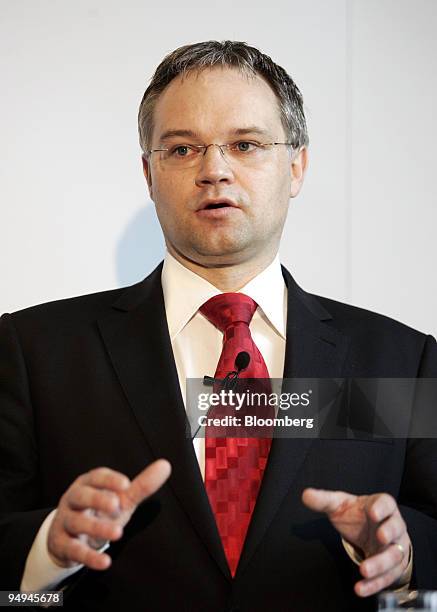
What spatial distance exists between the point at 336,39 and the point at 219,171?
0.86m

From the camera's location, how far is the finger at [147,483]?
1416mm

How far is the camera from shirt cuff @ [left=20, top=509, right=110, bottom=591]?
63.9 inches

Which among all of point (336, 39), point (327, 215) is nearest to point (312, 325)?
point (327, 215)

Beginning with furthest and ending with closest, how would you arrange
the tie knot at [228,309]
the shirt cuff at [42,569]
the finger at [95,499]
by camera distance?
the tie knot at [228,309] → the shirt cuff at [42,569] → the finger at [95,499]

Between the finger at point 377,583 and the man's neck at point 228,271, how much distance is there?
2.58 feet

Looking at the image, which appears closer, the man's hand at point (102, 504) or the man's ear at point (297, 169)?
the man's hand at point (102, 504)

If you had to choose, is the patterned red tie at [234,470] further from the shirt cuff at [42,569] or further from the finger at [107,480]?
the finger at [107,480]

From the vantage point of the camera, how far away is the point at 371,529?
1.54m

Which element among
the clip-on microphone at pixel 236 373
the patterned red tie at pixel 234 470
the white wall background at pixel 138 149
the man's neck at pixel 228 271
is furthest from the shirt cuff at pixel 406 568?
the white wall background at pixel 138 149

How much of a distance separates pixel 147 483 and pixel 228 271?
784 mm

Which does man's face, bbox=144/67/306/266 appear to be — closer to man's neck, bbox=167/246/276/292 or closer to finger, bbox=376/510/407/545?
man's neck, bbox=167/246/276/292

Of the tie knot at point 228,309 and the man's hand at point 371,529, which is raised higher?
the tie knot at point 228,309

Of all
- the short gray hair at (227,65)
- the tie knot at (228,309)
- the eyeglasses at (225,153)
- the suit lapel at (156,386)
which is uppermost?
the short gray hair at (227,65)

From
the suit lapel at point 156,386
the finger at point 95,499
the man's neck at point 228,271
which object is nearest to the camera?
the finger at point 95,499
